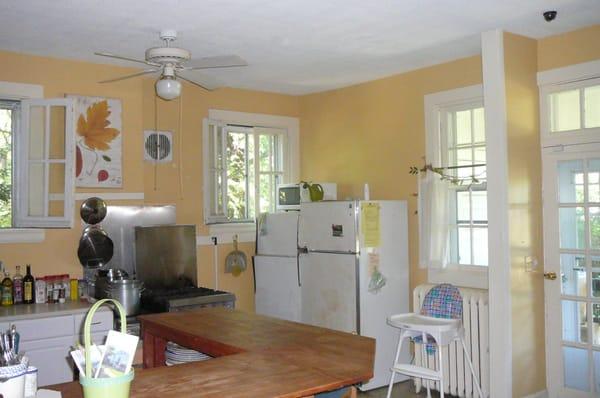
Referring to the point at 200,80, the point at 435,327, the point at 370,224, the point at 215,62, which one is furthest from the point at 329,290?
the point at 215,62

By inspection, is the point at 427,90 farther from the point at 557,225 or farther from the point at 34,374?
the point at 34,374

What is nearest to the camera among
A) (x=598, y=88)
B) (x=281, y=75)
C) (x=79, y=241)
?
(x=598, y=88)

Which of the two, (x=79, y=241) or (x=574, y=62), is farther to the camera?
(x=79, y=241)

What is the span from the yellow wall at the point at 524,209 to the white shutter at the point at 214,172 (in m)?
2.90

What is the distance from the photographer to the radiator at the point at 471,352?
4629mm

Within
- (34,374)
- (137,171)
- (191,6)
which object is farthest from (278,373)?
(137,171)

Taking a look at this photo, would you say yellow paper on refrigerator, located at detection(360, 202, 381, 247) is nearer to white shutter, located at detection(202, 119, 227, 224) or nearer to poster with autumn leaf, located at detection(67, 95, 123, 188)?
white shutter, located at detection(202, 119, 227, 224)

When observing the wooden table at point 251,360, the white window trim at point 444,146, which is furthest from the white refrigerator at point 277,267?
the wooden table at point 251,360

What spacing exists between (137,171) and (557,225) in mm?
3506

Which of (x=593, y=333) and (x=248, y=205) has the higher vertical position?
(x=248, y=205)

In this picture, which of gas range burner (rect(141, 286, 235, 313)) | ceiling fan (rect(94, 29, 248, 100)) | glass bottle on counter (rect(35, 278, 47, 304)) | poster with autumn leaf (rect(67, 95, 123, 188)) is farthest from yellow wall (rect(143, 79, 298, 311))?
ceiling fan (rect(94, 29, 248, 100))

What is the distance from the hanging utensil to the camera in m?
6.03

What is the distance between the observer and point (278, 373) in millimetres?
2436

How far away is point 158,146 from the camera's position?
5.60 metres
